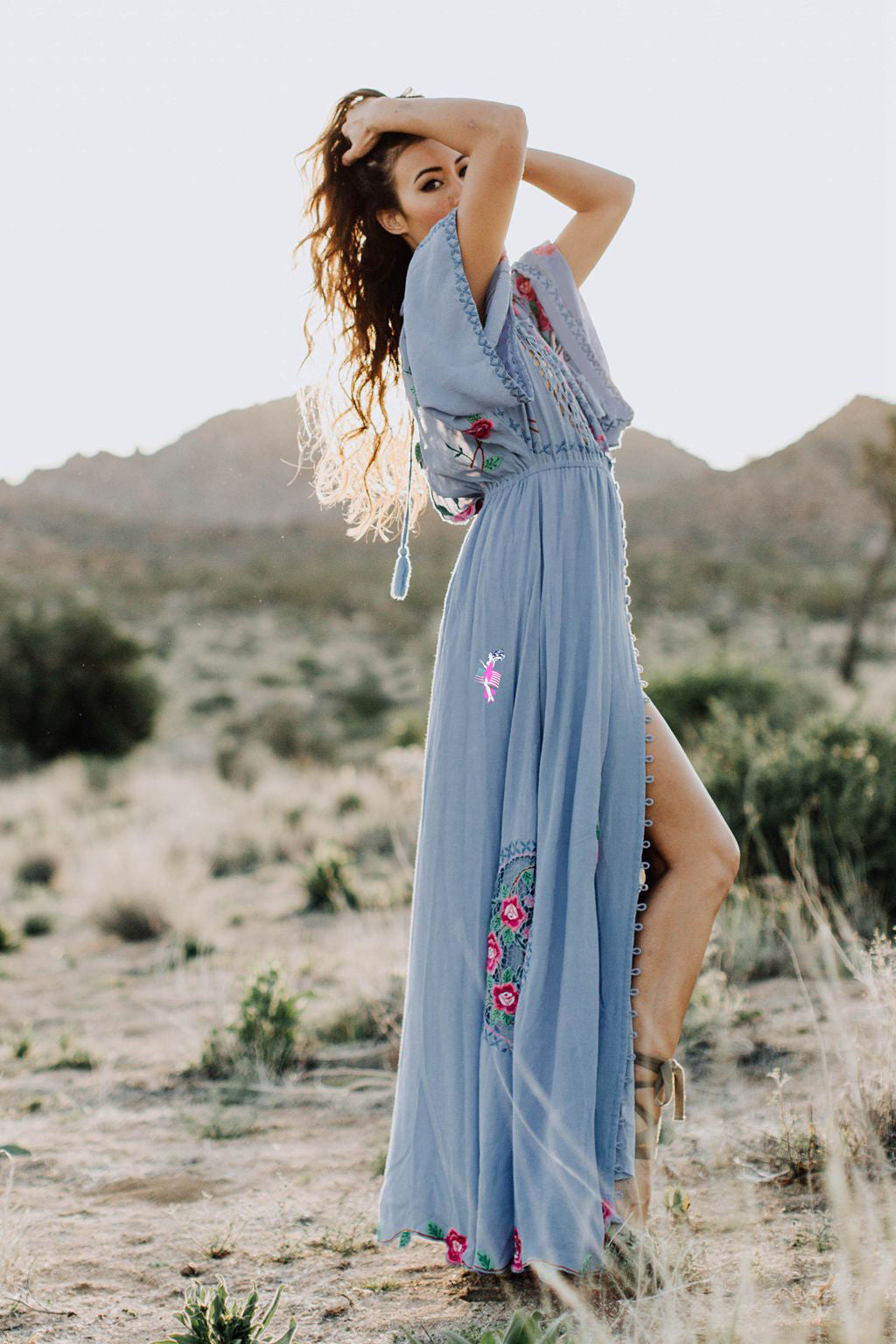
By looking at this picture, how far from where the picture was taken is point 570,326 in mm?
2676

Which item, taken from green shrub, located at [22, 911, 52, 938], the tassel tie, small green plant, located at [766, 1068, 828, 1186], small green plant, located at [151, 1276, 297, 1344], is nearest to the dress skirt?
the tassel tie

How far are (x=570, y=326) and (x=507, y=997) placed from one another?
4.64 ft

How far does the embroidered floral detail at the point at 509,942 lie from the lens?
238 centimetres

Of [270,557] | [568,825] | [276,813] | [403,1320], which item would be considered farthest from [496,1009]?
[270,557]

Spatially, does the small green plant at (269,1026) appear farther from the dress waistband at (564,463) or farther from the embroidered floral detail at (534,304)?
the embroidered floral detail at (534,304)

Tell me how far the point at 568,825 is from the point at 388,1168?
2.72 feet

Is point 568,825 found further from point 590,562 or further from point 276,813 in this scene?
point 276,813

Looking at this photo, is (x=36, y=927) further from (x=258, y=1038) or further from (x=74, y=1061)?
(x=258, y=1038)

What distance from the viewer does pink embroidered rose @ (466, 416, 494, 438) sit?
97.2 inches

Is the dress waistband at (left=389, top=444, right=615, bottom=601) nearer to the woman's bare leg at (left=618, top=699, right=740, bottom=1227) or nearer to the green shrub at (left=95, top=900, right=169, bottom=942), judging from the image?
the woman's bare leg at (left=618, top=699, right=740, bottom=1227)

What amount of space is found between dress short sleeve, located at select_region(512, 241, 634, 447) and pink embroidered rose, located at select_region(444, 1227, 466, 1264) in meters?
1.63

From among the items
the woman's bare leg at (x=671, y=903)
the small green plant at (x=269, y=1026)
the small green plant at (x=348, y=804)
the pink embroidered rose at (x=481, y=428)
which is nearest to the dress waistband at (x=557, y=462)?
the pink embroidered rose at (x=481, y=428)

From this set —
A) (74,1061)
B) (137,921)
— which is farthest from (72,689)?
(74,1061)

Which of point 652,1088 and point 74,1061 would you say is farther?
point 74,1061
